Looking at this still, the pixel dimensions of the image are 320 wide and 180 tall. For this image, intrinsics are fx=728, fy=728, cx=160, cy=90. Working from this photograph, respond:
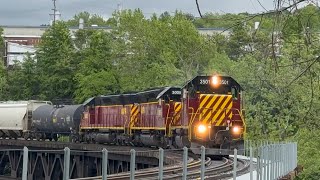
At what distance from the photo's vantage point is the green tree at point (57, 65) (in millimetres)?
85750

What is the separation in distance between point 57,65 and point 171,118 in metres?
56.8

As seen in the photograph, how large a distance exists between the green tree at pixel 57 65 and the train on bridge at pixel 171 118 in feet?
116

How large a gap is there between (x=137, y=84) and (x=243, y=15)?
2413 inches

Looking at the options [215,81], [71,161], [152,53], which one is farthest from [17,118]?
[215,81]

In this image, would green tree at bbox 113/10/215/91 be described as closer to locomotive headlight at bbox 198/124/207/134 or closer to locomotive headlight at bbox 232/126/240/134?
locomotive headlight at bbox 232/126/240/134

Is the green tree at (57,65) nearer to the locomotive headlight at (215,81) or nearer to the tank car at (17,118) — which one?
the tank car at (17,118)

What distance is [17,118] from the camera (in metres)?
57.2

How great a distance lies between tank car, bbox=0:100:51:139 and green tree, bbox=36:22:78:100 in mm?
25430

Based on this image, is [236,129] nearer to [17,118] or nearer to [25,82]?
[17,118]

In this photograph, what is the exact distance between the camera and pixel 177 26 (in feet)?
191

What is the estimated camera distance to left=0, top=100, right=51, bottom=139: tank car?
188 feet

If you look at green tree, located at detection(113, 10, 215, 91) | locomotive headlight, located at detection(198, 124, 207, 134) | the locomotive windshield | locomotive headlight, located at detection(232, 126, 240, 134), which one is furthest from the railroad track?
green tree, located at detection(113, 10, 215, 91)

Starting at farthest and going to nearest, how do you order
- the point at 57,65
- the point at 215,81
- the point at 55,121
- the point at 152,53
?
the point at 57,65
the point at 152,53
the point at 55,121
the point at 215,81

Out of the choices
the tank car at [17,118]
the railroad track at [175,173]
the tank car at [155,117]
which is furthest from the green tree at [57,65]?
the railroad track at [175,173]
